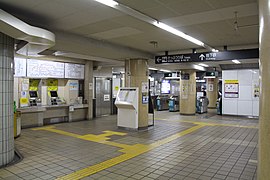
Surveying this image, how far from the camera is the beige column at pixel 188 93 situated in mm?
12953

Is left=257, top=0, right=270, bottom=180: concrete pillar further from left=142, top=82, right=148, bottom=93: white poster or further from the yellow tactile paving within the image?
left=142, top=82, right=148, bottom=93: white poster

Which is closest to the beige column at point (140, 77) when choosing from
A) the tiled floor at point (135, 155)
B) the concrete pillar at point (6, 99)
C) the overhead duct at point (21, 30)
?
the tiled floor at point (135, 155)

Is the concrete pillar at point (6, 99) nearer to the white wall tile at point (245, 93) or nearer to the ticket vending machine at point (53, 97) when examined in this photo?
the ticket vending machine at point (53, 97)

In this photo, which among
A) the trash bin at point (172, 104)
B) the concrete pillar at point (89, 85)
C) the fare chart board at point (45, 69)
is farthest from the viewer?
the trash bin at point (172, 104)

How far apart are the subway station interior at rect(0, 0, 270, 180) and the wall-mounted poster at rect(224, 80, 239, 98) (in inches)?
163

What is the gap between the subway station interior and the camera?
3773 mm

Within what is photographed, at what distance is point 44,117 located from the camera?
9.07 m

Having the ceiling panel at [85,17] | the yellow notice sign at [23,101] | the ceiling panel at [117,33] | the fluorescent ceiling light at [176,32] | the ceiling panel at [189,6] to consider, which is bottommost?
the yellow notice sign at [23,101]

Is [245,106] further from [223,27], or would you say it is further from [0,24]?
[0,24]

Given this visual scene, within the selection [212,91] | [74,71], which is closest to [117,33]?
[74,71]

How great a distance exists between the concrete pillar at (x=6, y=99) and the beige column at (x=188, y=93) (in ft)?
33.2

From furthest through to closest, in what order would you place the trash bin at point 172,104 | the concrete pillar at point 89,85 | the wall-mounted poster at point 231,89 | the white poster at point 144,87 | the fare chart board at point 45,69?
the trash bin at point 172,104 → the wall-mounted poster at point 231,89 → the concrete pillar at point 89,85 → the fare chart board at point 45,69 → the white poster at point 144,87

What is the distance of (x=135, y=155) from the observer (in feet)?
16.7

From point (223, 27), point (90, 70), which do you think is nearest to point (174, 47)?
point (223, 27)
